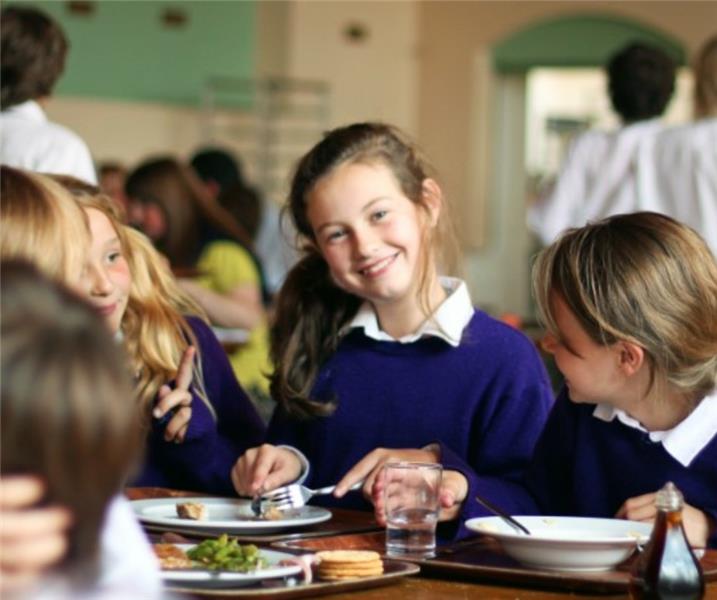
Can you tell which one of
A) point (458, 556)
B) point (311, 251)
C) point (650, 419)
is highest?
point (311, 251)

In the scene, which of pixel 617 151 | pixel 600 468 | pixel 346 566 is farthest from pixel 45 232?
pixel 617 151

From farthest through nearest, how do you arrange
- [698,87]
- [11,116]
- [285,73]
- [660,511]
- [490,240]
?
1. [490,240]
2. [285,73]
3. [698,87]
4. [11,116]
5. [660,511]

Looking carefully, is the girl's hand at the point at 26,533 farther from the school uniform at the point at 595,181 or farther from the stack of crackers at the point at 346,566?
the school uniform at the point at 595,181

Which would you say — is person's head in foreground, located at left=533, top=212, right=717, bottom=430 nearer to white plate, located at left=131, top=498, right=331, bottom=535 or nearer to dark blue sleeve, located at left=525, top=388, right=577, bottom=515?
dark blue sleeve, located at left=525, top=388, right=577, bottom=515

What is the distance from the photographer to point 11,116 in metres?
3.48

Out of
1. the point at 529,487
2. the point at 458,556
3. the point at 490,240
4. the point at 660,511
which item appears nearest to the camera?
the point at 660,511

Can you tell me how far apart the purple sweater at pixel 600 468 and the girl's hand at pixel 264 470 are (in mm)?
337

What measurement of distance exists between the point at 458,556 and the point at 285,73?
31.2 feet

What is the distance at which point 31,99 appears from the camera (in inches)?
139

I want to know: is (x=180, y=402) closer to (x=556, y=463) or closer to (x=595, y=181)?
(x=556, y=463)

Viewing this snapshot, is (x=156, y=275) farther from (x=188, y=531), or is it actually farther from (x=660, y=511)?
(x=660, y=511)

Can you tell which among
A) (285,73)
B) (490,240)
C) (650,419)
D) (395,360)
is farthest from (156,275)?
(490,240)

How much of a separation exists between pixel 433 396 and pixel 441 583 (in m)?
0.72

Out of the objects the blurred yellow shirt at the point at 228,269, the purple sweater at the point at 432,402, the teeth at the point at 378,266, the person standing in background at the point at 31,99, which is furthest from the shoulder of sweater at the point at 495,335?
the blurred yellow shirt at the point at 228,269
